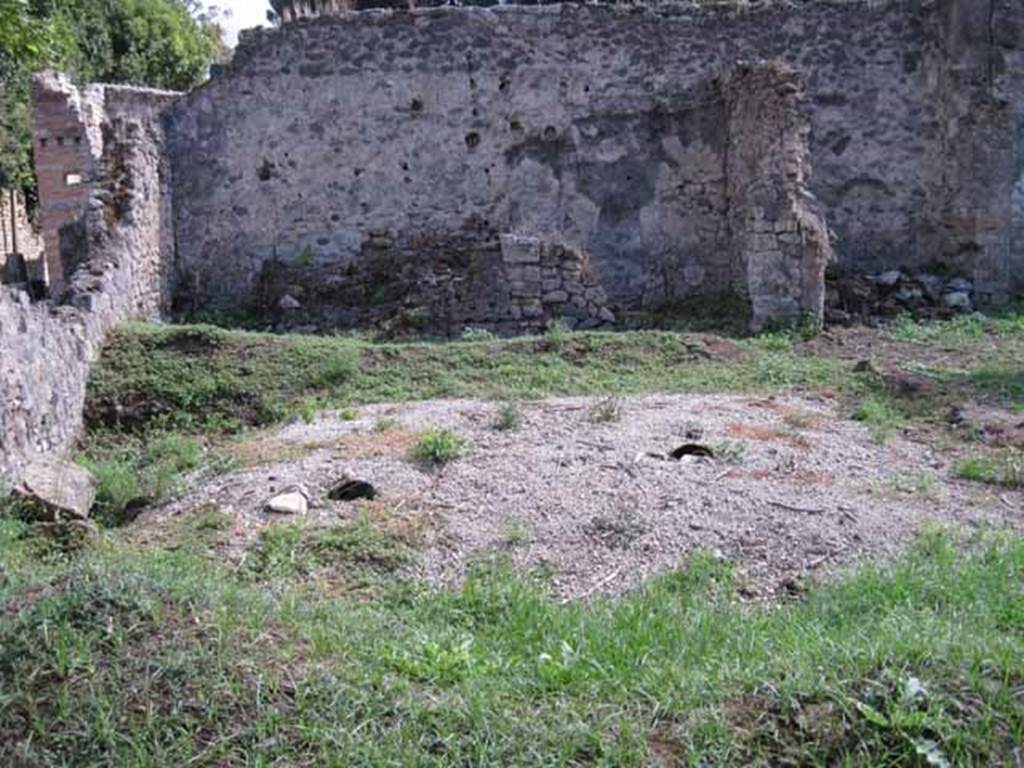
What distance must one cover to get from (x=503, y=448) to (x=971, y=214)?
27.8 feet

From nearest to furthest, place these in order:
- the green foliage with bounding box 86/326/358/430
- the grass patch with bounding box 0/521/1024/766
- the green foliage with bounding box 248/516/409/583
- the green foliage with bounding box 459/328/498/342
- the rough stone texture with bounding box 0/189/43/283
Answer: the grass patch with bounding box 0/521/1024/766 → the green foliage with bounding box 248/516/409/583 → the green foliage with bounding box 86/326/358/430 → the green foliage with bounding box 459/328/498/342 → the rough stone texture with bounding box 0/189/43/283

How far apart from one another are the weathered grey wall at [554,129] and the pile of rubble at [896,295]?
55cm

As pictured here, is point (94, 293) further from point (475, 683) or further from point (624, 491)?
point (475, 683)

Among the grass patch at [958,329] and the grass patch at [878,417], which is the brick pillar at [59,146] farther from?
the grass patch at [878,417]

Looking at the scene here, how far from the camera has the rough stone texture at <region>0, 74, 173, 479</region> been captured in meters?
7.10

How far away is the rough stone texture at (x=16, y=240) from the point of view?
21.2 meters

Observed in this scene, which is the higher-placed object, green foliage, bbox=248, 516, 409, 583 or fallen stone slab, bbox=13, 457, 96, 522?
fallen stone slab, bbox=13, 457, 96, 522

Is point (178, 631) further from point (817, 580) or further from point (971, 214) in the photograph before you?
point (971, 214)

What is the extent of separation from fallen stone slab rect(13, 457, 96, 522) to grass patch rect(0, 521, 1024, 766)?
1637mm

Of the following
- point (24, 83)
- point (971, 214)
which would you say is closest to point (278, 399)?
point (971, 214)

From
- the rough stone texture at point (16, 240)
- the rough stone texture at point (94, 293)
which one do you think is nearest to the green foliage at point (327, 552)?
the rough stone texture at point (94, 293)

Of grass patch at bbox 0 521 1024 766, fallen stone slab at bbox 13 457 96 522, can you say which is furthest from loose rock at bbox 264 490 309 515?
grass patch at bbox 0 521 1024 766

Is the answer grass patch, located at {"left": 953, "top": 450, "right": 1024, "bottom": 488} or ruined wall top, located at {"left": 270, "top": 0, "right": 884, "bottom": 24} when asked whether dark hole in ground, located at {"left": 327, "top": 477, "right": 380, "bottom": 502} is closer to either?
grass patch, located at {"left": 953, "top": 450, "right": 1024, "bottom": 488}

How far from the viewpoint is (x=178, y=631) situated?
388 cm
